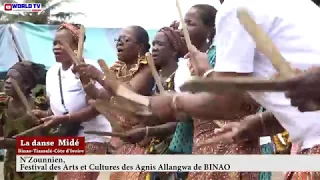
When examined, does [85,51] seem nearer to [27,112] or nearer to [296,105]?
[27,112]

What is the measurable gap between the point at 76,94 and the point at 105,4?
0.51 metres

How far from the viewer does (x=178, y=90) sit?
7.25 feet

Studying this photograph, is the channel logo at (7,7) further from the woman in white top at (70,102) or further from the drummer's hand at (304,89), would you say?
the drummer's hand at (304,89)

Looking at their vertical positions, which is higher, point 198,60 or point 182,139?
point 198,60

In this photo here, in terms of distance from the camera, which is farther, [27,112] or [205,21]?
[27,112]

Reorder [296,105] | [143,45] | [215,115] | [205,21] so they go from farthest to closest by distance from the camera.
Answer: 1. [143,45]
2. [205,21]
3. [215,115]
4. [296,105]

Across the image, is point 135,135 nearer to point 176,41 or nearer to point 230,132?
point 176,41

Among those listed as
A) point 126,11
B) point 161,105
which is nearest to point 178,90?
point 161,105

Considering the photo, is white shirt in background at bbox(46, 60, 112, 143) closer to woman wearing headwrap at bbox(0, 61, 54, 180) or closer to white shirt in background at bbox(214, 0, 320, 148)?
woman wearing headwrap at bbox(0, 61, 54, 180)

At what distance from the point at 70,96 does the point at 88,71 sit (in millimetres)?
214

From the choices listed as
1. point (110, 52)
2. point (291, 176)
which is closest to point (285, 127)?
point (291, 176)

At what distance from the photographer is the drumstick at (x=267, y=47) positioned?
175 centimetres

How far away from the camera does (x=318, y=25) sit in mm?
2047

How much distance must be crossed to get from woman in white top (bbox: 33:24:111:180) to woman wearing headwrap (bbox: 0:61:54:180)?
6cm
